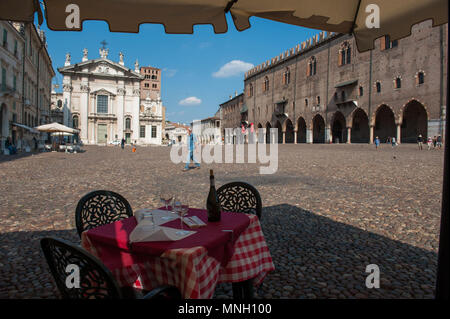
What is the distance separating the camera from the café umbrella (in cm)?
239

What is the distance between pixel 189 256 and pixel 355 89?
117ft

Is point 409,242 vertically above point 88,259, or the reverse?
point 88,259

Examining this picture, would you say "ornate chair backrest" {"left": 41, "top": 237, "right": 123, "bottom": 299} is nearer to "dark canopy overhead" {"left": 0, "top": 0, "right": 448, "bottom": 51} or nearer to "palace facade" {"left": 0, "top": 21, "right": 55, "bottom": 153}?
"dark canopy overhead" {"left": 0, "top": 0, "right": 448, "bottom": 51}

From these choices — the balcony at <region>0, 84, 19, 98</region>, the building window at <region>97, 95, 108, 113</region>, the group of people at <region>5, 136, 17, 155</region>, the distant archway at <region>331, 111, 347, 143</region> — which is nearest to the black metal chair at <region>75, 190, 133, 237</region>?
the group of people at <region>5, 136, 17, 155</region>

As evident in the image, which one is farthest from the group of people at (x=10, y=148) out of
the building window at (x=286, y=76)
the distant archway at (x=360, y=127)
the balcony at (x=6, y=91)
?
the building window at (x=286, y=76)

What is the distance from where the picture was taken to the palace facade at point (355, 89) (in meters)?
25.0

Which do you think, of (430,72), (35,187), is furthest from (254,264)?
(430,72)

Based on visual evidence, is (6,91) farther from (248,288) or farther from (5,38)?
(248,288)

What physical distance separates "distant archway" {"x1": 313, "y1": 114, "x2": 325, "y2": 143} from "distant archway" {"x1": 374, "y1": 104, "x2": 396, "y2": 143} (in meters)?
8.56

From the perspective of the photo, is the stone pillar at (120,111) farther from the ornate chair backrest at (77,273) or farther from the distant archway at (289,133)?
the ornate chair backrest at (77,273)
